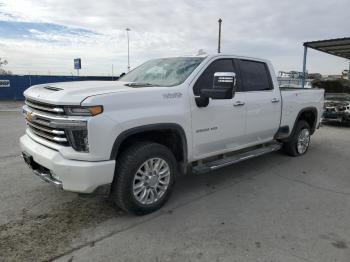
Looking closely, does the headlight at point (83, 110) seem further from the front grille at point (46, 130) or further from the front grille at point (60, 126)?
the front grille at point (46, 130)

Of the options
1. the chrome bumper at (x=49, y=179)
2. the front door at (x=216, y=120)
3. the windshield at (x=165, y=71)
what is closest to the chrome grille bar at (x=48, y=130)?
the chrome bumper at (x=49, y=179)

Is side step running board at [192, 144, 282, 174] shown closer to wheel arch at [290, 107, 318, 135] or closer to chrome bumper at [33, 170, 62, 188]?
wheel arch at [290, 107, 318, 135]

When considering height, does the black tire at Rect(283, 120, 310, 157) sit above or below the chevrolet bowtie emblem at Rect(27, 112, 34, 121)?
below

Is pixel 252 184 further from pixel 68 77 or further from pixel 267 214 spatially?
pixel 68 77

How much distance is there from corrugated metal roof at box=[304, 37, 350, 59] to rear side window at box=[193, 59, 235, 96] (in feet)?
39.7

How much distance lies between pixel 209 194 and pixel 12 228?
2.48 metres

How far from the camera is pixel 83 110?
10.9 ft

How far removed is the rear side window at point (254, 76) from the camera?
210 inches

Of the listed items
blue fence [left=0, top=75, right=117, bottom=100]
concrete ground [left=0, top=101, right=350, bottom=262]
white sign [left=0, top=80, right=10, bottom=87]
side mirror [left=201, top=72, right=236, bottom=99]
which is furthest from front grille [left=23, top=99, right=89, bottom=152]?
white sign [left=0, top=80, right=10, bottom=87]

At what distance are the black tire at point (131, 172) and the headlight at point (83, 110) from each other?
64 cm

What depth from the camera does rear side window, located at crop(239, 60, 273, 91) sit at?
5324 millimetres

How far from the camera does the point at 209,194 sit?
187 inches

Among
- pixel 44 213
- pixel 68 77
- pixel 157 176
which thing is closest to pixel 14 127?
pixel 44 213

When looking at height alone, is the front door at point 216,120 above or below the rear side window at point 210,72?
below
